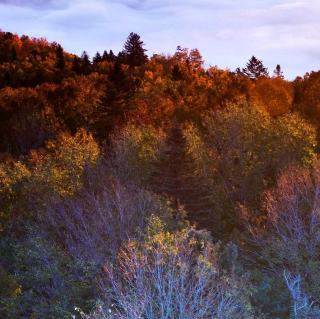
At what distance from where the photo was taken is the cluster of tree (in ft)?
81.7

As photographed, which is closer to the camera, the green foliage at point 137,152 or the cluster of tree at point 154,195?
the cluster of tree at point 154,195

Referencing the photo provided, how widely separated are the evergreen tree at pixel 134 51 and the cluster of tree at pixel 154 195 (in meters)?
3.78

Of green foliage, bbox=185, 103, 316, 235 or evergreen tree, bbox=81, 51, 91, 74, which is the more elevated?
evergreen tree, bbox=81, 51, 91, 74

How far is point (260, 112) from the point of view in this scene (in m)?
59.4

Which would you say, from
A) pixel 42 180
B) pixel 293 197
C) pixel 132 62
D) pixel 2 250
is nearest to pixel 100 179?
pixel 42 180

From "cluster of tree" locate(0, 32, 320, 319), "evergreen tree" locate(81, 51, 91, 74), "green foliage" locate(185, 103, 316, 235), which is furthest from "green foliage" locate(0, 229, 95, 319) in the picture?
"evergreen tree" locate(81, 51, 91, 74)

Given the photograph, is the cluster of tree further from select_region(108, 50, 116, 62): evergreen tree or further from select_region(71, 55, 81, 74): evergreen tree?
select_region(108, 50, 116, 62): evergreen tree

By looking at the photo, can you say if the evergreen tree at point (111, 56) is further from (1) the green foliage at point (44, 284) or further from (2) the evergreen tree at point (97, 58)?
(1) the green foliage at point (44, 284)

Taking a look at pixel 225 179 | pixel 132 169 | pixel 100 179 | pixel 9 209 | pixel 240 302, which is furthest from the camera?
pixel 225 179

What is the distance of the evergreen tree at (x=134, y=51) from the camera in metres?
91.7

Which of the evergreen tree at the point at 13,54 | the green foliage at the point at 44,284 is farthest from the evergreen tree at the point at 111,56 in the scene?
the green foliage at the point at 44,284

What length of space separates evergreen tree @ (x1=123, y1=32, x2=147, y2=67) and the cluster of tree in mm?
3784

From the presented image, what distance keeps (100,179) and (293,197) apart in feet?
46.9

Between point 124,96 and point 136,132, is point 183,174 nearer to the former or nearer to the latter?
point 136,132
